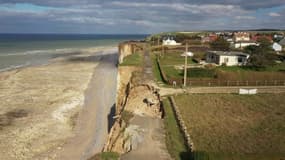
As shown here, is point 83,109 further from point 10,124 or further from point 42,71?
point 42,71

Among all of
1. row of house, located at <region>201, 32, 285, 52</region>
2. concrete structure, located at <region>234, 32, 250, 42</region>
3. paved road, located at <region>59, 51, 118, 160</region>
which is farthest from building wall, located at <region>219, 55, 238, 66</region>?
concrete structure, located at <region>234, 32, 250, 42</region>

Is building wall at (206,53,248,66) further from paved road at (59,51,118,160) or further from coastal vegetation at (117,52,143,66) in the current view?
paved road at (59,51,118,160)

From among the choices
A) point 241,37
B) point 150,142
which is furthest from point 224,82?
point 241,37

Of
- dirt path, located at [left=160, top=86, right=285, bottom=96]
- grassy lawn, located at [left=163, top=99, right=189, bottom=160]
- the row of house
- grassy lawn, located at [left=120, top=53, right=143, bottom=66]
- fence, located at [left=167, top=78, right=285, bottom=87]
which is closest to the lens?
grassy lawn, located at [left=163, top=99, right=189, bottom=160]

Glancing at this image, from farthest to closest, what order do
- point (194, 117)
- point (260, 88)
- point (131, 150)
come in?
point (260, 88) < point (194, 117) < point (131, 150)

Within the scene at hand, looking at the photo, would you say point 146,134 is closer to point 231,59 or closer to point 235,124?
point 235,124

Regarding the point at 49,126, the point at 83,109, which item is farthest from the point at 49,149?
the point at 83,109

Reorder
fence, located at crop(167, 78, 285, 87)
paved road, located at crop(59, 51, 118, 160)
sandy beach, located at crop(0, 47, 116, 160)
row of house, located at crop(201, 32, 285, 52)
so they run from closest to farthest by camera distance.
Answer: paved road, located at crop(59, 51, 118, 160), sandy beach, located at crop(0, 47, 116, 160), fence, located at crop(167, 78, 285, 87), row of house, located at crop(201, 32, 285, 52)
